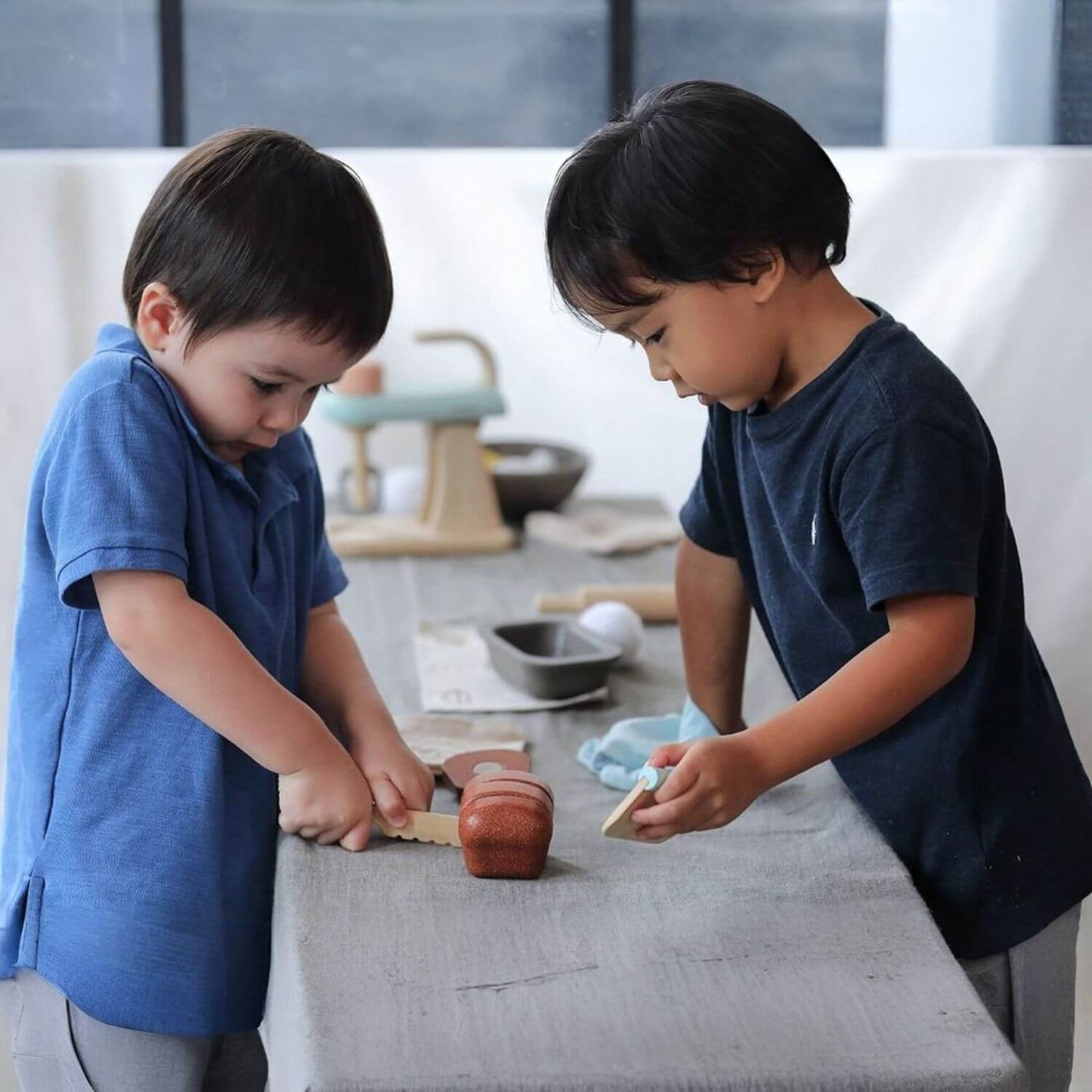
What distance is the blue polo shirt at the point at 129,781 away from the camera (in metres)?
0.90

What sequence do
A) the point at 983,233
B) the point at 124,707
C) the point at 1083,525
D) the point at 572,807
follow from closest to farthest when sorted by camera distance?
the point at 124,707
the point at 572,807
the point at 1083,525
the point at 983,233

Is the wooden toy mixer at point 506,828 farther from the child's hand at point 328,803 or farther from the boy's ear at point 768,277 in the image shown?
the boy's ear at point 768,277

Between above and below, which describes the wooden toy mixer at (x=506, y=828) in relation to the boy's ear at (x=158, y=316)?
below

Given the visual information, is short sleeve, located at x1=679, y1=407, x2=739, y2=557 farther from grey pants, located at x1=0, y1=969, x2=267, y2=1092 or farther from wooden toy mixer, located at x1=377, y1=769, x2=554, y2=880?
grey pants, located at x1=0, y1=969, x2=267, y2=1092

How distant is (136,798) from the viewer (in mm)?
923

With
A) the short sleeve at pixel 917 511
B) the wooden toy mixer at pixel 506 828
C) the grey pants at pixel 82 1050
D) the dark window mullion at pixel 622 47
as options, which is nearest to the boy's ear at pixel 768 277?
the short sleeve at pixel 917 511

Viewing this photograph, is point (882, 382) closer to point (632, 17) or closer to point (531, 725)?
point (531, 725)

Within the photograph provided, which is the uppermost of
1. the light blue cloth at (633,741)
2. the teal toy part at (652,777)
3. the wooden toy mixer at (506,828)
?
the teal toy part at (652,777)

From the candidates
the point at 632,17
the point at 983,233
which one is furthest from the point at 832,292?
the point at 632,17

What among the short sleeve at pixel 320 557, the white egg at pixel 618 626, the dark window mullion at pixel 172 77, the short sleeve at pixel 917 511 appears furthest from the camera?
the dark window mullion at pixel 172 77

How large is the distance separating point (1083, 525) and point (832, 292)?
3.17 ft

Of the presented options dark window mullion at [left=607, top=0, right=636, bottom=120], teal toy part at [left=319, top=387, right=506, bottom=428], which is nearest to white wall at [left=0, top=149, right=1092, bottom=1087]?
dark window mullion at [left=607, top=0, right=636, bottom=120]

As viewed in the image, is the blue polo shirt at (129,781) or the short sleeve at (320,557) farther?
the short sleeve at (320,557)

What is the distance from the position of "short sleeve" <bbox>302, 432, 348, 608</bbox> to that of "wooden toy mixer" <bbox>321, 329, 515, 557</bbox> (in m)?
0.68
